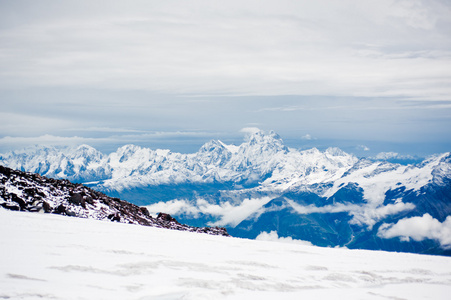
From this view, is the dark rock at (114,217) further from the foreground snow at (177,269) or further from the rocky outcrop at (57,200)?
the foreground snow at (177,269)

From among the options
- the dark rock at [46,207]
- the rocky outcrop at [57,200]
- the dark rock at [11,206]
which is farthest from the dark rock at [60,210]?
the dark rock at [11,206]

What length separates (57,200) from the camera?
1679 inches

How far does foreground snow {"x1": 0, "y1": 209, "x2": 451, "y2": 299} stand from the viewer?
56.9 feet

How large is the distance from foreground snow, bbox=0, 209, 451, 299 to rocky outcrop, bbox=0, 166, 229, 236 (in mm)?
6803

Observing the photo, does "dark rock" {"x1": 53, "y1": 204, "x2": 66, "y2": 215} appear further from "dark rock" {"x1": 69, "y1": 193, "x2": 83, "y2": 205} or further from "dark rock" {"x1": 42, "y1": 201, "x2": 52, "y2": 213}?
"dark rock" {"x1": 69, "y1": 193, "x2": 83, "y2": 205}

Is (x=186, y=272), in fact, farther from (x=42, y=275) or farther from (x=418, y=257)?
(x=418, y=257)

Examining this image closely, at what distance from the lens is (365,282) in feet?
75.8

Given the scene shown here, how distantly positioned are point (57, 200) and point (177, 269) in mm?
26115

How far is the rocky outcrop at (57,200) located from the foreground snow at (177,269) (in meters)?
6.80

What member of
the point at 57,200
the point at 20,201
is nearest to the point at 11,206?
the point at 20,201

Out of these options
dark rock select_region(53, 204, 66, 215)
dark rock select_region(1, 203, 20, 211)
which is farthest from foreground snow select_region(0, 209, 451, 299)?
dark rock select_region(53, 204, 66, 215)

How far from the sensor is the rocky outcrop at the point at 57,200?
3872 cm

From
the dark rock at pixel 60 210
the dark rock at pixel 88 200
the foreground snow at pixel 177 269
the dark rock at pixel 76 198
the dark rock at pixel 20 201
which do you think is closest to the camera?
the foreground snow at pixel 177 269

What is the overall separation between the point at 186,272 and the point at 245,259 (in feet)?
19.1
